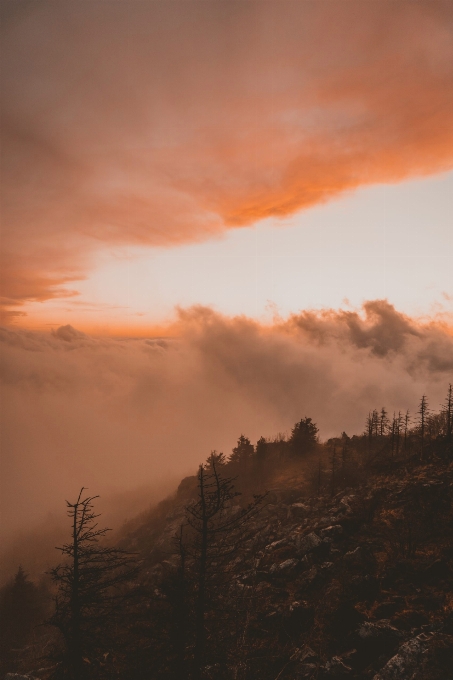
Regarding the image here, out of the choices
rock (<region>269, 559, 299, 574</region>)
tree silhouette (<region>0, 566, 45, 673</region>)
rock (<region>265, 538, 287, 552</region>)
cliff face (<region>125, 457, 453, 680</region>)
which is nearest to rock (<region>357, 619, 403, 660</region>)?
cliff face (<region>125, 457, 453, 680</region>)

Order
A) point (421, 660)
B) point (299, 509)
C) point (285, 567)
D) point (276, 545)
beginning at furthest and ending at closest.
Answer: point (299, 509) → point (276, 545) → point (285, 567) → point (421, 660)

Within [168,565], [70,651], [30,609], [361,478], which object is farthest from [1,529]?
[70,651]

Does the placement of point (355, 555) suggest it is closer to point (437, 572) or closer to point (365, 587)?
point (365, 587)

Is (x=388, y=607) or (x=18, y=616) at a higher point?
(x=388, y=607)

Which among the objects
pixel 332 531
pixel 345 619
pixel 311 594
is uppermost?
pixel 332 531

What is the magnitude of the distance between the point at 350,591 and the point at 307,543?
972 cm

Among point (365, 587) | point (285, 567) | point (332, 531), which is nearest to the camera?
point (365, 587)

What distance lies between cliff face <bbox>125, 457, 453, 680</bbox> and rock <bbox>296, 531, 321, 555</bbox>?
0.44 feet

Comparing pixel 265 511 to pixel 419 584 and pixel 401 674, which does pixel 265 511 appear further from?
pixel 401 674

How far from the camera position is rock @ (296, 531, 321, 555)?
38453 mm

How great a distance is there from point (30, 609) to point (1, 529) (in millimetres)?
131406

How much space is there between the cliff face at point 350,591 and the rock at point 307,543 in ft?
0.44

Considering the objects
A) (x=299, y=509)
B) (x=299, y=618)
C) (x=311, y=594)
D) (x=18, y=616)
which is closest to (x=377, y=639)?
(x=299, y=618)

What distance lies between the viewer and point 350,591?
2986cm
